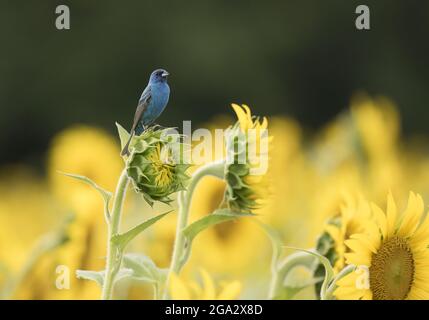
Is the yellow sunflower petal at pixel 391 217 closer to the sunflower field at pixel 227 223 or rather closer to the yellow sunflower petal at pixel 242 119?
the sunflower field at pixel 227 223

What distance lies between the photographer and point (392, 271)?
2.81ft

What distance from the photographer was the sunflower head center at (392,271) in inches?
33.4

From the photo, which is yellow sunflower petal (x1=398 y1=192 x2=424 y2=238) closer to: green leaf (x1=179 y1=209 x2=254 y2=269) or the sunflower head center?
the sunflower head center

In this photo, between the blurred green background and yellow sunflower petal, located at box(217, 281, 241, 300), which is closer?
yellow sunflower petal, located at box(217, 281, 241, 300)

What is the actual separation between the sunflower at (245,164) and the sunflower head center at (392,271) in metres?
0.11

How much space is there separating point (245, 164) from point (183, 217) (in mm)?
75

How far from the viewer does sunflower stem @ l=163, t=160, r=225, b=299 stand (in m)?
0.81

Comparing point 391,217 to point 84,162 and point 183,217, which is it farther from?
point 84,162

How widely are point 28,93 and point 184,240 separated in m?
2.80

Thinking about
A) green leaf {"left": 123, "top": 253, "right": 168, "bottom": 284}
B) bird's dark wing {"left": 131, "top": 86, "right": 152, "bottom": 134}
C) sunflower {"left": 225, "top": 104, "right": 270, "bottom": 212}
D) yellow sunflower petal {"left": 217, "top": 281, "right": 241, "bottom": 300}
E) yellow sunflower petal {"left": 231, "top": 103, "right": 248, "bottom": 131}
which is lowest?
yellow sunflower petal {"left": 217, "top": 281, "right": 241, "bottom": 300}

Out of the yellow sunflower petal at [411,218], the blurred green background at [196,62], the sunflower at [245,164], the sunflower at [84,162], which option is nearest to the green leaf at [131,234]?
the sunflower at [245,164]

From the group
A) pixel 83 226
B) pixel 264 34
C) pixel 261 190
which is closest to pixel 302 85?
pixel 264 34

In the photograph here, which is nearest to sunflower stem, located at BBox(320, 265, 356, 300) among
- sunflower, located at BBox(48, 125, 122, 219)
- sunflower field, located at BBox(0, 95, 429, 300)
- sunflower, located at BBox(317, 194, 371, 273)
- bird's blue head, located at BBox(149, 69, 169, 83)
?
sunflower field, located at BBox(0, 95, 429, 300)

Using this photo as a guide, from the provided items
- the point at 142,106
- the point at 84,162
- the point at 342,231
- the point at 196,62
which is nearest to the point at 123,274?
the point at 142,106
